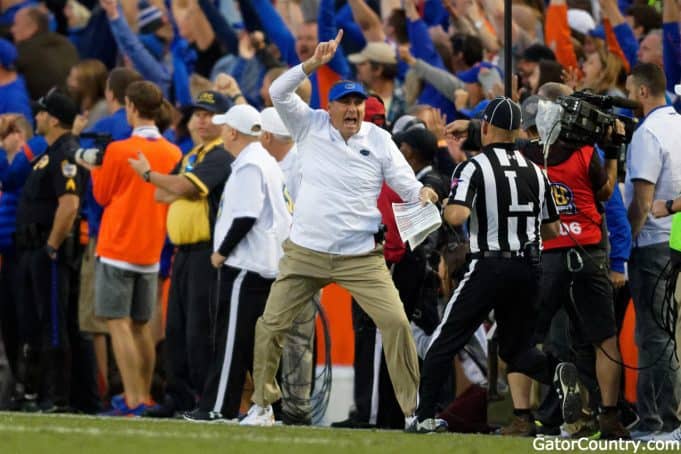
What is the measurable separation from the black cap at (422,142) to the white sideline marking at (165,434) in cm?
312

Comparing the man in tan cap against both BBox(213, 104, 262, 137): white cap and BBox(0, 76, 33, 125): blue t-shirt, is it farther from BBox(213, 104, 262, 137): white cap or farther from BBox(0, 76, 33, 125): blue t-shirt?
BBox(0, 76, 33, 125): blue t-shirt

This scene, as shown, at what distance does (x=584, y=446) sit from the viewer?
9234mm

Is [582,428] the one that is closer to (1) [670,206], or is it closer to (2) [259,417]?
(1) [670,206]

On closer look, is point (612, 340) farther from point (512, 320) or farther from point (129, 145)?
point (129, 145)

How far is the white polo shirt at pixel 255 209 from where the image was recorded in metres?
11.5

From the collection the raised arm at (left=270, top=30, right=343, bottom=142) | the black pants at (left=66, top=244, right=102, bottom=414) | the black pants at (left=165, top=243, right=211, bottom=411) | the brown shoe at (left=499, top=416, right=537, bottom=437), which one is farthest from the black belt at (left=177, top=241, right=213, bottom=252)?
the brown shoe at (left=499, top=416, right=537, bottom=437)

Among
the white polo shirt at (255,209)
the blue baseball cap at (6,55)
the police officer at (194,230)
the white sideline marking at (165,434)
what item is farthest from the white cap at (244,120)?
the blue baseball cap at (6,55)

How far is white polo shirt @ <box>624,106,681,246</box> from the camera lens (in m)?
10.9

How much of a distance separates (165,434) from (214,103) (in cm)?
398

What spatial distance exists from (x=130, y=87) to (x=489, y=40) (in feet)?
11.2

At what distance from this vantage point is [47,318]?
43.3ft

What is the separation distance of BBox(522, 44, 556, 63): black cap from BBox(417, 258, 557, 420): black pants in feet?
11.5

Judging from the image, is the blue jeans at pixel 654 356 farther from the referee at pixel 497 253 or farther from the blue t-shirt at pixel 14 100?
the blue t-shirt at pixel 14 100

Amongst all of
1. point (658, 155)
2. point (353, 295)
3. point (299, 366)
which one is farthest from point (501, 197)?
point (299, 366)
